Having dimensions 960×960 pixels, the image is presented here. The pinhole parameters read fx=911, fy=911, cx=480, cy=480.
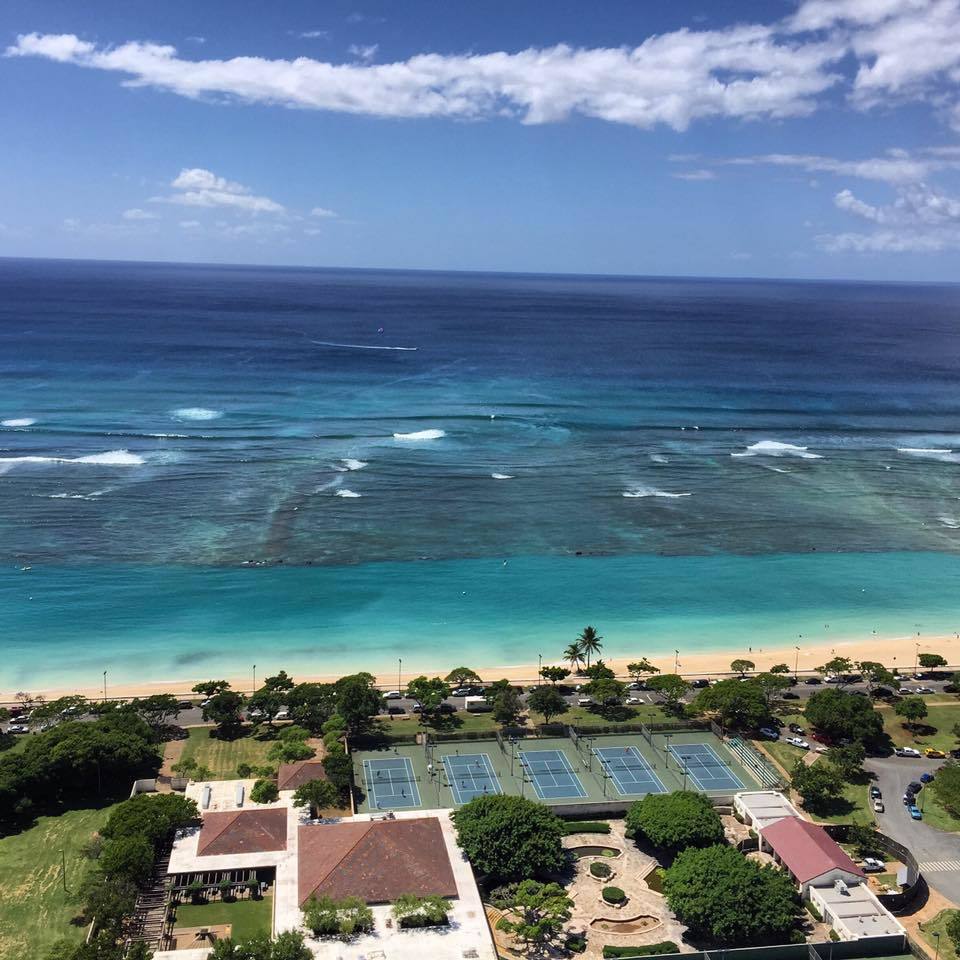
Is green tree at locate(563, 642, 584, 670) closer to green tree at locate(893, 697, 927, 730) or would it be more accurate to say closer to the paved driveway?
the paved driveway

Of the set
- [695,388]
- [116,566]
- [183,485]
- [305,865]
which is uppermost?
[695,388]

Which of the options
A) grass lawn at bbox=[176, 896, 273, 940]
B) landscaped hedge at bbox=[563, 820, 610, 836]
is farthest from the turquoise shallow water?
grass lawn at bbox=[176, 896, 273, 940]

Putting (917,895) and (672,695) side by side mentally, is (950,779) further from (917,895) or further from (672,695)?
(672,695)

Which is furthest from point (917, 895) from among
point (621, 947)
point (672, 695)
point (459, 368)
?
point (459, 368)

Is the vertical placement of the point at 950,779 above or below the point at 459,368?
below

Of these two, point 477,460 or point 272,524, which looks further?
point 477,460
